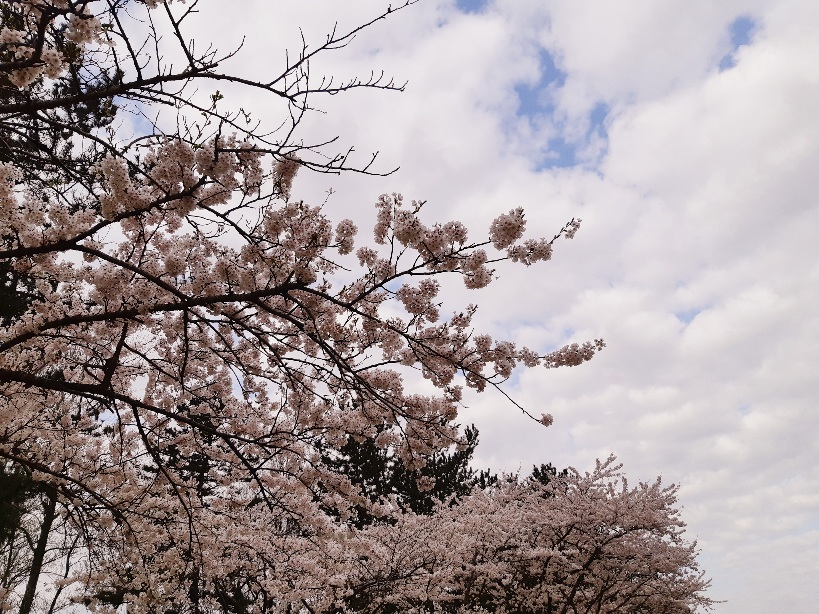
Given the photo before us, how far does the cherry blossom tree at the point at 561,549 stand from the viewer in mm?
14242

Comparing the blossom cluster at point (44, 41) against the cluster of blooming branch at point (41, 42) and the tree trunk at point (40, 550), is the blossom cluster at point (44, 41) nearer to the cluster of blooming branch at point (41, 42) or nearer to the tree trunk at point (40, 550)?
the cluster of blooming branch at point (41, 42)

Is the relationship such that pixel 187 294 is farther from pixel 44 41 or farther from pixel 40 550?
pixel 40 550

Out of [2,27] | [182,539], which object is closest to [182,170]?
[2,27]

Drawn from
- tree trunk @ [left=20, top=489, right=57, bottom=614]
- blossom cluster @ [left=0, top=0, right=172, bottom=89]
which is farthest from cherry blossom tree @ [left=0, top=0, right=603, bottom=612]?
tree trunk @ [left=20, top=489, right=57, bottom=614]

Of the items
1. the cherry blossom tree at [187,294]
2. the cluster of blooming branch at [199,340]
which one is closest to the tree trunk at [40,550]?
the cluster of blooming branch at [199,340]

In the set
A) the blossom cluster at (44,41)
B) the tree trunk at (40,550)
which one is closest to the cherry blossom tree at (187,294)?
the blossom cluster at (44,41)

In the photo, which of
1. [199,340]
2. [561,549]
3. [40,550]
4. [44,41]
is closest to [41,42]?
[44,41]

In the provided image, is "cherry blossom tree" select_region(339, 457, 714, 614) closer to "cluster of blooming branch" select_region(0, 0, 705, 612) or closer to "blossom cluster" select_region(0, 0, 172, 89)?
"cluster of blooming branch" select_region(0, 0, 705, 612)

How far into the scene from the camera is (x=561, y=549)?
16.8 metres

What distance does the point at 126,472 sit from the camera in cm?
759

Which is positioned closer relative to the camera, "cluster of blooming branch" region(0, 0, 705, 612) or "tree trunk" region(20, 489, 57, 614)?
"cluster of blooming branch" region(0, 0, 705, 612)

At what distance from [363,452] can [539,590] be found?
8.21 metres

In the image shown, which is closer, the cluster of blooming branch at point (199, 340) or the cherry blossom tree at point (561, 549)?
the cluster of blooming branch at point (199, 340)

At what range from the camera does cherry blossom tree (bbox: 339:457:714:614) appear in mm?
14242
